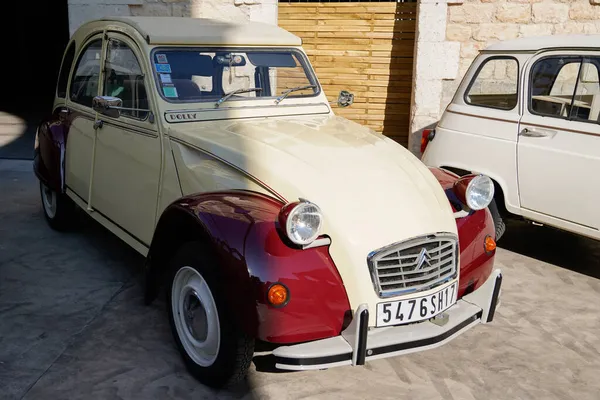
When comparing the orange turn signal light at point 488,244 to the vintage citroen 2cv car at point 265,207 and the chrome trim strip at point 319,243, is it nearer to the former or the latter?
the vintage citroen 2cv car at point 265,207

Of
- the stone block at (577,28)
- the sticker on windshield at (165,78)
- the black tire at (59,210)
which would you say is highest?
the stone block at (577,28)

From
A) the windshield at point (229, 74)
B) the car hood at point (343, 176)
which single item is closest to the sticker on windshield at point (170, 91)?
the windshield at point (229, 74)

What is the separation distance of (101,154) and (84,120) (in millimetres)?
494

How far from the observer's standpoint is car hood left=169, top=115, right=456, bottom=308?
289 centimetres

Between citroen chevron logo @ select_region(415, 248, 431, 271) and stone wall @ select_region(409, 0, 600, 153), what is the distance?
5374 mm

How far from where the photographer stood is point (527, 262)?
17.0 feet

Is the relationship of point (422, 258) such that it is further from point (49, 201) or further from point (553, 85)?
point (49, 201)

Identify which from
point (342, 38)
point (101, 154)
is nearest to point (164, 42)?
point (101, 154)

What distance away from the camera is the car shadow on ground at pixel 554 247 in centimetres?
520

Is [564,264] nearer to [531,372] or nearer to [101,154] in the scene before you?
[531,372]

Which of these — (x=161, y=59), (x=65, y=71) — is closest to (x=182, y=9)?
(x=65, y=71)

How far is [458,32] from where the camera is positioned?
7879 millimetres

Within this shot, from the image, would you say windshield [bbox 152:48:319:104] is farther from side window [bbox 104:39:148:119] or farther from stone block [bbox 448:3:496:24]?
stone block [bbox 448:3:496:24]

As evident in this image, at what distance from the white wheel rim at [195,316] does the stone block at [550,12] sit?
639cm
